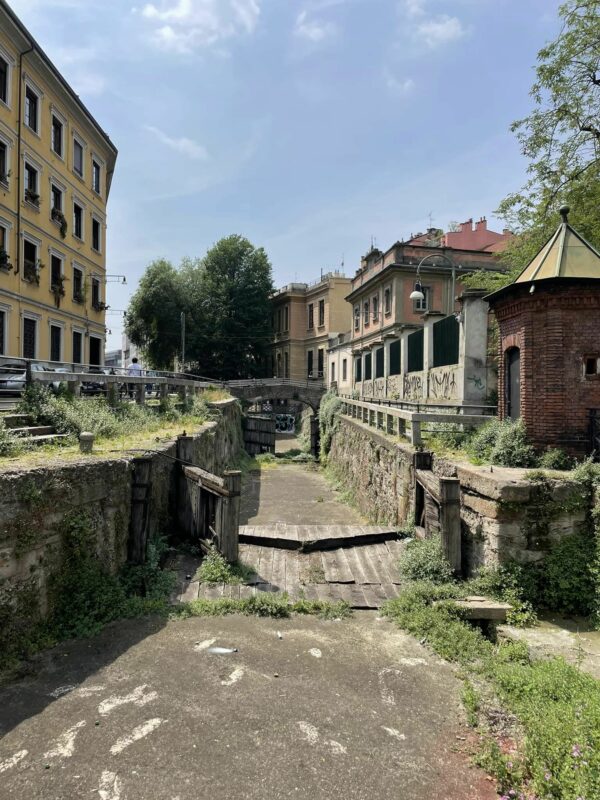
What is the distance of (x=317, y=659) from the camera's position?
5.35 meters

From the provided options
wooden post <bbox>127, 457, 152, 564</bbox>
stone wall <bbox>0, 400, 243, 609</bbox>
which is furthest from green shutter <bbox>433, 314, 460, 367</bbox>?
wooden post <bbox>127, 457, 152, 564</bbox>

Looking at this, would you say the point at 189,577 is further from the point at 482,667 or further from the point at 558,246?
the point at 558,246

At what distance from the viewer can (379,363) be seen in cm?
2506

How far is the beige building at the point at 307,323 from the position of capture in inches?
1879

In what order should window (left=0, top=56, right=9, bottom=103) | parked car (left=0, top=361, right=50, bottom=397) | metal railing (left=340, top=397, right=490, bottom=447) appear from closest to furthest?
parked car (left=0, top=361, right=50, bottom=397) < metal railing (left=340, top=397, right=490, bottom=447) < window (left=0, top=56, right=9, bottom=103)

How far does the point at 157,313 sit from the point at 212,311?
5.22 metres

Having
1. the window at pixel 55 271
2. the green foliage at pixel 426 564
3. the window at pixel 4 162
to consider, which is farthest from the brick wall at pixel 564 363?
the window at pixel 55 271

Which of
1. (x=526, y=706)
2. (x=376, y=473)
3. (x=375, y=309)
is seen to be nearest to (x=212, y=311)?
(x=375, y=309)

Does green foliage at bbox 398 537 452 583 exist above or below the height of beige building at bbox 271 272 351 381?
below

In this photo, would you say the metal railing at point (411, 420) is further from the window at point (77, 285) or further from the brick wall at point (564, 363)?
the window at point (77, 285)

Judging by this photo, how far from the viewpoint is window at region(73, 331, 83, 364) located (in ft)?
82.5

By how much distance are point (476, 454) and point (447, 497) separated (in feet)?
6.46

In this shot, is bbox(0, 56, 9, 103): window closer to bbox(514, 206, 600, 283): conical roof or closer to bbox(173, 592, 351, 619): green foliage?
bbox(514, 206, 600, 283): conical roof

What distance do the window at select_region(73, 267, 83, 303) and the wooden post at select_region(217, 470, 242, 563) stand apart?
2124 centimetres
